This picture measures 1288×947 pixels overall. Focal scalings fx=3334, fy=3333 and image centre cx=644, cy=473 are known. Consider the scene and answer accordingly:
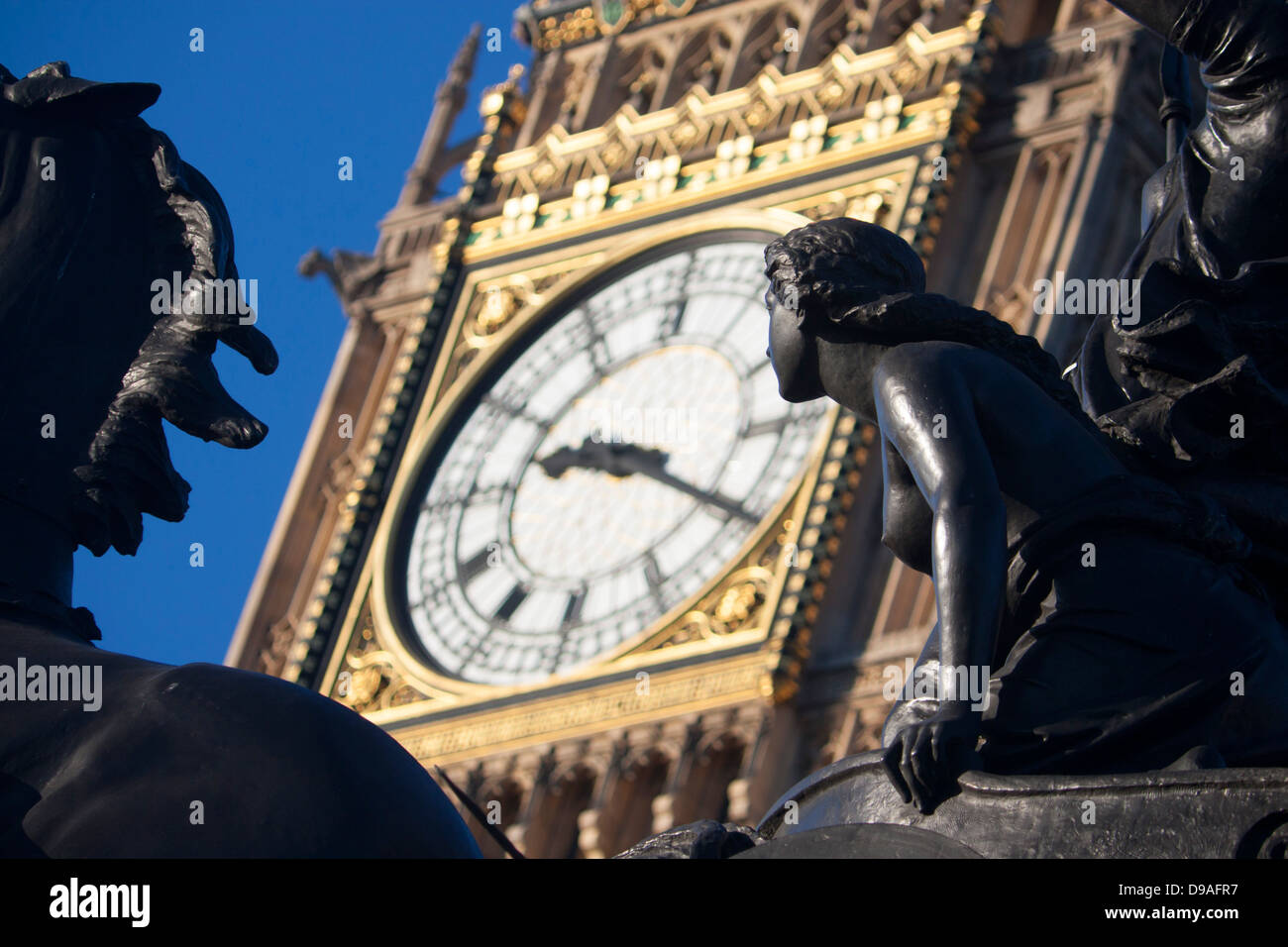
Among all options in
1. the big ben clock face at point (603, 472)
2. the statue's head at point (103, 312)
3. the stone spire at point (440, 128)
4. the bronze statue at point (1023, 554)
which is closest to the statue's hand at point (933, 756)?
the bronze statue at point (1023, 554)

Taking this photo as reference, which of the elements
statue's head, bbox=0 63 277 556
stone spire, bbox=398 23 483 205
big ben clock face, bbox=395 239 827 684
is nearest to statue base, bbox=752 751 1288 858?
statue's head, bbox=0 63 277 556

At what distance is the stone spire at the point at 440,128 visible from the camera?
85.6 ft

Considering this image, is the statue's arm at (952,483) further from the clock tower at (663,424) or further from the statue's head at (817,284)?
the clock tower at (663,424)

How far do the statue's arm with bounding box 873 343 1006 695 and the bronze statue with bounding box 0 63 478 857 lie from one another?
72 cm

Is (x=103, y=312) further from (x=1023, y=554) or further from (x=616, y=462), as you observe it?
(x=616, y=462)

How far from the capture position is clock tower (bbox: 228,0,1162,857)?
20000 mm

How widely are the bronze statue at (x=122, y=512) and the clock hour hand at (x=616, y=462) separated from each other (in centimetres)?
1614

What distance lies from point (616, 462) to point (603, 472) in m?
0.27

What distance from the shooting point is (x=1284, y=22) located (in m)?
5.23

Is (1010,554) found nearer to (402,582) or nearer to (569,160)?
(402,582)

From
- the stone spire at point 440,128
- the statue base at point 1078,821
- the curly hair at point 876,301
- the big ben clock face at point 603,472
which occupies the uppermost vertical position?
the stone spire at point 440,128

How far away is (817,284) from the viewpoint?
4.88m

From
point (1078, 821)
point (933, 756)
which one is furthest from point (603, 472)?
point (1078, 821)
